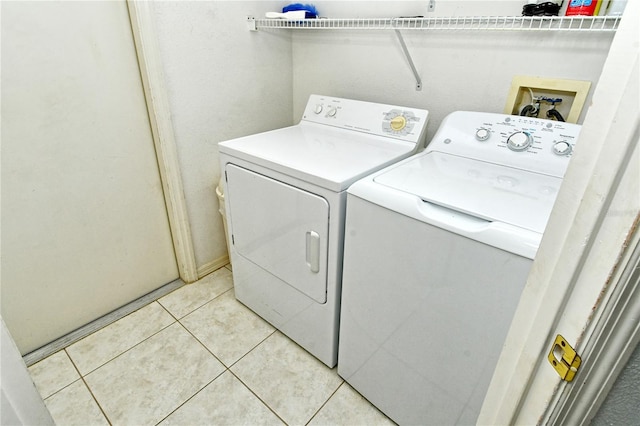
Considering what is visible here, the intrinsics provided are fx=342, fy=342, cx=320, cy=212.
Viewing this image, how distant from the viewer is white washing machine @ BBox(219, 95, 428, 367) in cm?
132

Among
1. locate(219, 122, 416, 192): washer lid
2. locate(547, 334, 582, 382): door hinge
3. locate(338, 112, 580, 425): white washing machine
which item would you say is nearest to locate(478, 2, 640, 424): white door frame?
locate(547, 334, 582, 382): door hinge

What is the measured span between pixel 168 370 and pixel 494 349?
1.40 m

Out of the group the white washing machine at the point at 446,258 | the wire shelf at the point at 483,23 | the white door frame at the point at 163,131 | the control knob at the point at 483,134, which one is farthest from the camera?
the white door frame at the point at 163,131

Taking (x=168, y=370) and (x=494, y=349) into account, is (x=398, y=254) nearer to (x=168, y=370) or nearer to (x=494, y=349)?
(x=494, y=349)

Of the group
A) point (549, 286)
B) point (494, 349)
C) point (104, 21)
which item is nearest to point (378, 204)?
point (494, 349)

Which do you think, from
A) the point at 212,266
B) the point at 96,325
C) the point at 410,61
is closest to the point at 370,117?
the point at 410,61

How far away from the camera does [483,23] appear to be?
4.64 feet

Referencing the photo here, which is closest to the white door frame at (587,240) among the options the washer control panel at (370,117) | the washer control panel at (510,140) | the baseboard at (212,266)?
the washer control panel at (510,140)

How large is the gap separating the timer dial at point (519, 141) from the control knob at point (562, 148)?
9 centimetres

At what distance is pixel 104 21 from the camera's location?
4.80ft

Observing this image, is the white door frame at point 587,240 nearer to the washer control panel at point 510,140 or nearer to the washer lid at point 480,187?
the washer lid at point 480,187

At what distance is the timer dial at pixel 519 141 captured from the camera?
1312 millimetres

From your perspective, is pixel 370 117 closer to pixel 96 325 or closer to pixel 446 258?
pixel 446 258

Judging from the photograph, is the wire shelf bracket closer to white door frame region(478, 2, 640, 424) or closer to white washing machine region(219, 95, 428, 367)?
white washing machine region(219, 95, 428, 367)
